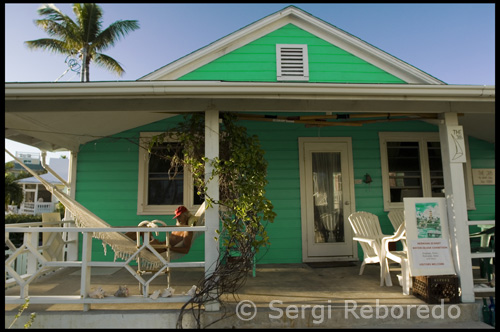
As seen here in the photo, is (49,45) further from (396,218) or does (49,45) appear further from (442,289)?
(442,289)

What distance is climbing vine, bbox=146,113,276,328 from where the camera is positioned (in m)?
2.96

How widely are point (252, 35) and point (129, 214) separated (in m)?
3.83

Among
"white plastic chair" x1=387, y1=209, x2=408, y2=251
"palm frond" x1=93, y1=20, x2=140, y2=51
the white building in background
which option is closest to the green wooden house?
"white plastic chair" x1=387, y1=209, x2=408, y2=251

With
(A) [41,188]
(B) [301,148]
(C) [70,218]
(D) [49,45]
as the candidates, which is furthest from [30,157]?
(B) [301,148]

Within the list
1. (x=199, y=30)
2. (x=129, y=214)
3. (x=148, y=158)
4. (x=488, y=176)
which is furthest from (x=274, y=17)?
(x=488, y=176)

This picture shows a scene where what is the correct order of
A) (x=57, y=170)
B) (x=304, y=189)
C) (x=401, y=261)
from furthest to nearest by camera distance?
1. (x=57, y=170)
2. (x=304, y=189)
3. (x=401, y=261)

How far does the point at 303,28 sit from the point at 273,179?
3035mm

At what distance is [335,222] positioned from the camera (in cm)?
516

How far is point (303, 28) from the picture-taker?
5.98 meters

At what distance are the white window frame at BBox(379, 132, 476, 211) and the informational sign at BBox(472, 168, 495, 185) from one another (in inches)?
3.3

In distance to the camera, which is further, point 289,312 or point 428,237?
point 428,237

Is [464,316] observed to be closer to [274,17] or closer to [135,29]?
[274,17]

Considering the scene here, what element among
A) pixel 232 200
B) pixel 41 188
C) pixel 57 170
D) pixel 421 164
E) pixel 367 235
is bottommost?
pixel 367 235

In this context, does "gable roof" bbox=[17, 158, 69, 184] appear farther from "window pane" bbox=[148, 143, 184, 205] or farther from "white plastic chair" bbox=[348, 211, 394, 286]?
"white plastic chair" bbox=[348, 211, 394, 286]
